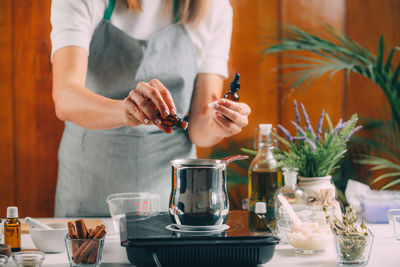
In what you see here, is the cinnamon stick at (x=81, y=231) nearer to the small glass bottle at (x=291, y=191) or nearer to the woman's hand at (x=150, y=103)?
the woman's hand at (x=150, y=103)

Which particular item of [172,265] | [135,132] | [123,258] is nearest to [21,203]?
[135,132]

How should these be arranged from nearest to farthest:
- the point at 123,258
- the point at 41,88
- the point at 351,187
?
the point at 123,258 < the point at 351,187 < the point at 41,88

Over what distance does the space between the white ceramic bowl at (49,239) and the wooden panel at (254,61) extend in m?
1.39

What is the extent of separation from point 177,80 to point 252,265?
1.00 m

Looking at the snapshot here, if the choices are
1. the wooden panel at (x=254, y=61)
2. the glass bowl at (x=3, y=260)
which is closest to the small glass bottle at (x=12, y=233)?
the glass bowl at (x=3, y=260)

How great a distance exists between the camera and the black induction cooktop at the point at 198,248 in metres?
0.87

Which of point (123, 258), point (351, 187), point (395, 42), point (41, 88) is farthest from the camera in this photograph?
point (395, 42)

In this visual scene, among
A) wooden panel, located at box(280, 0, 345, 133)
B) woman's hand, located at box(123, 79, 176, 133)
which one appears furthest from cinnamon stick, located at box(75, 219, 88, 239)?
wooden panel, located at box(280, 0, 345, 133)

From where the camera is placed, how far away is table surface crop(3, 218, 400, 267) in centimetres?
96

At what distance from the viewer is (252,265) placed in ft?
3.02

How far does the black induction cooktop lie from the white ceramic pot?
36 centimetres

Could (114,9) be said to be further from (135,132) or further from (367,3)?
(367,3)

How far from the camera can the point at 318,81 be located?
8.22 feet

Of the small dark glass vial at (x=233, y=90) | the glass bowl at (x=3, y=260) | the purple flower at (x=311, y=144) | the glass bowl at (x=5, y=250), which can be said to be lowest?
the glass bowl at (x=3, y=260)
